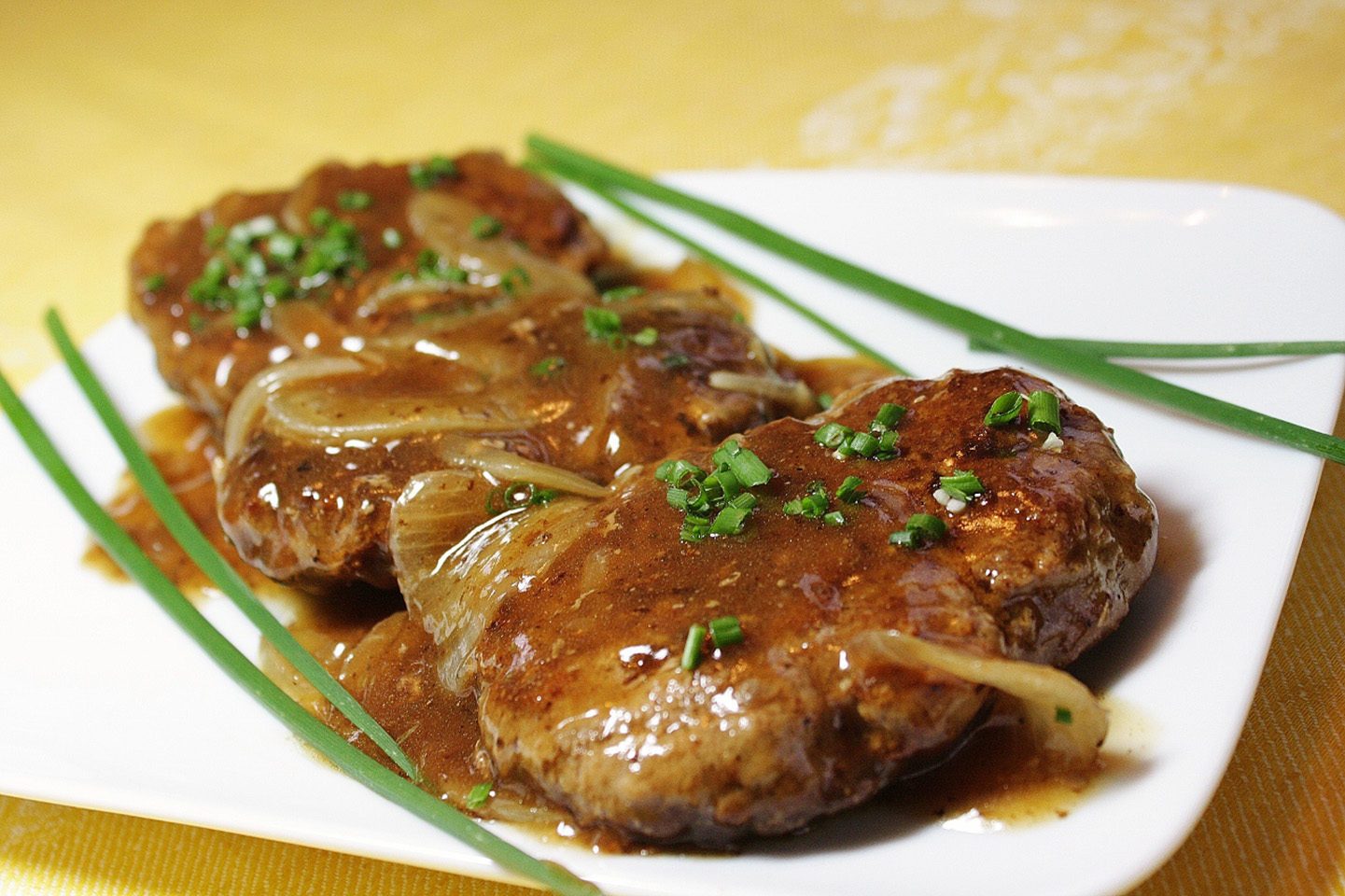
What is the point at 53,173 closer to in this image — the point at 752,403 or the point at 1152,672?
the point at 752,403

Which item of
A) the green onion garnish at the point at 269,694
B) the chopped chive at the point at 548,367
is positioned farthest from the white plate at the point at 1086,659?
the chopped chive at the point at 548,367

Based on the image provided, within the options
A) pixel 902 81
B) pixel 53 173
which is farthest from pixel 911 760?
pixel 53 173

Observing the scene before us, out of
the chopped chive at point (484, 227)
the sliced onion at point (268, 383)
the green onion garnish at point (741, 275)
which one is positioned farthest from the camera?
the chopped chive at point (484, 227)

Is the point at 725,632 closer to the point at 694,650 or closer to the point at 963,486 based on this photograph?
the point at 694,650

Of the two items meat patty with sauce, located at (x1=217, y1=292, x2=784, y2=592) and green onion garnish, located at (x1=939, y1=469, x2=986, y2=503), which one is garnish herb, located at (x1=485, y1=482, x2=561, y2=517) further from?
green onion garnish, located at (x1=939, y1=469, x2=986, y2=503)

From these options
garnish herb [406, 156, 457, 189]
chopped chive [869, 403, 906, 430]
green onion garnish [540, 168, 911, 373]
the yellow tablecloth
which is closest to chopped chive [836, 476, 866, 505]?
chopped chive [869, 403, 906, 430]

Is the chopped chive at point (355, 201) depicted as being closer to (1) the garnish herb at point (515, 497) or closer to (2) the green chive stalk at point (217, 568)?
(2) the green chive stalk at point (217, 568)
